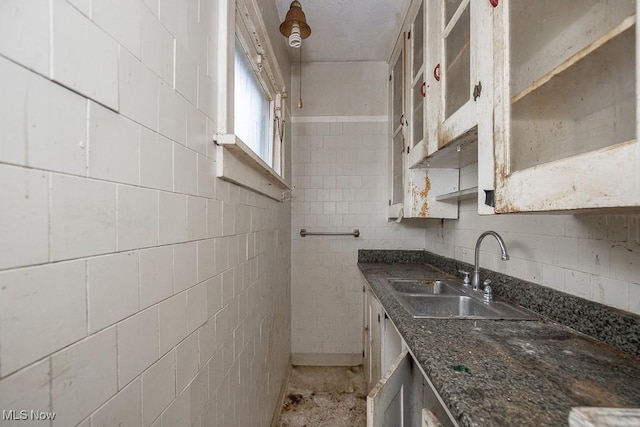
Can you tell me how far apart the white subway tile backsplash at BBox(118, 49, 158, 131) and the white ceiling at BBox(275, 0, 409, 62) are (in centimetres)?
182

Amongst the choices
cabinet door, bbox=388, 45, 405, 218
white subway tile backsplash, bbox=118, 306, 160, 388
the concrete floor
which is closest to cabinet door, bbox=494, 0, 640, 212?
white subway tile backsplash, bbox=118, 306, 160, 388

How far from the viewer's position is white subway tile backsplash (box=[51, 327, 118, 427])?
43cm

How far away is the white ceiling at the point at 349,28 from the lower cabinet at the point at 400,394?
6.83 ft

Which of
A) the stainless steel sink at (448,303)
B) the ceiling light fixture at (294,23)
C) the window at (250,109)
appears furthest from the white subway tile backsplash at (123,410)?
the ceiling light fixture at (294,23)

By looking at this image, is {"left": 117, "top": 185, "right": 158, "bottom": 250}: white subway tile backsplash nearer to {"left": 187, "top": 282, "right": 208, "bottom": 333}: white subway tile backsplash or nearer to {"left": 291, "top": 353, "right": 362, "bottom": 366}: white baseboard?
{"left": 187, "top": 282, "right": 208, "bottom": 333}: white subway tile backsplash

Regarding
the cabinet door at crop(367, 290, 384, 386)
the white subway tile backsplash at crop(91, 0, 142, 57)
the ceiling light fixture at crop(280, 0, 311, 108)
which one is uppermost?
the ceiling light fixture at crop(280, 0, 311, 108)

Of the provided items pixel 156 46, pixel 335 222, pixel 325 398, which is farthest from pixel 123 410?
pixel 335 222

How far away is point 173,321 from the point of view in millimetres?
726

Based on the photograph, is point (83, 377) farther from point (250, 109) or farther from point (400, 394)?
point (250, 109)

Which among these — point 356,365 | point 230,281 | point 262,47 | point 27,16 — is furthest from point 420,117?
point 356,365

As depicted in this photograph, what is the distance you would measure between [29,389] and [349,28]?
8.67ft

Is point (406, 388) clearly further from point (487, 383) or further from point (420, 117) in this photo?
point (420, 117)

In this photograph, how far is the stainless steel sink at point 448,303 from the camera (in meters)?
1.21

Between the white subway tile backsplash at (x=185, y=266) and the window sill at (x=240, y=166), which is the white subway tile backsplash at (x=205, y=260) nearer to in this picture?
the white subway tile backsplash at (x=185, y=266)
